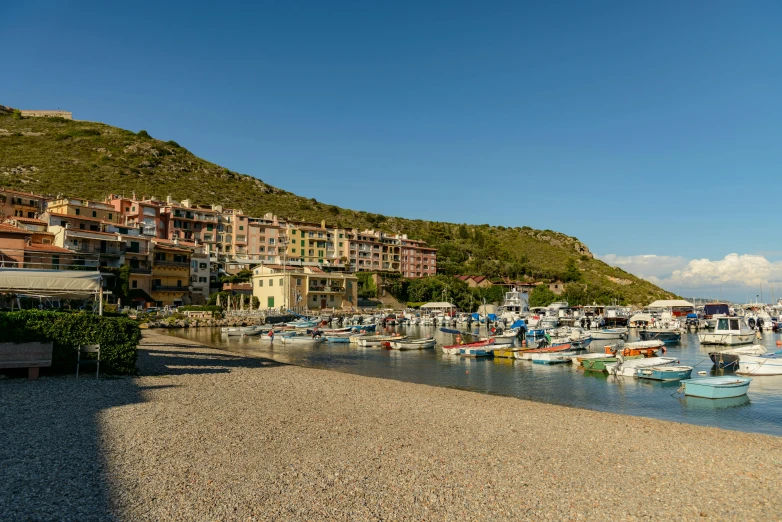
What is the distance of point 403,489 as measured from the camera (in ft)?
29.2

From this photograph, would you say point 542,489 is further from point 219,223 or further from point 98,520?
point 219,223

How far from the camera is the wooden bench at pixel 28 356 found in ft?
52.4

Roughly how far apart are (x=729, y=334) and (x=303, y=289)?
59.2m

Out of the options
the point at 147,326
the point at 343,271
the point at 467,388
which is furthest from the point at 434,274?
the point at 467,388

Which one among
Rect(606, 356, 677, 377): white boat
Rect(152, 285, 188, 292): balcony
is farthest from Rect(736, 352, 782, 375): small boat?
Rect(152, 285, 188, 292): balcony

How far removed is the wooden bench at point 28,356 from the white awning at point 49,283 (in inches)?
116

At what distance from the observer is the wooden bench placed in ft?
52.4

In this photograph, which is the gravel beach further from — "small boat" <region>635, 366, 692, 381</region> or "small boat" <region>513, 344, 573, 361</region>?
"small boat" <region>513, 344, 573, 361</region>

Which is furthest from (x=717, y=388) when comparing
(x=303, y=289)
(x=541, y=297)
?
(x=541, y=297)

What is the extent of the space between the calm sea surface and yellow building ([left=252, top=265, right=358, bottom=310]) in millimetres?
35634

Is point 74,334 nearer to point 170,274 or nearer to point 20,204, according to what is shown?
point 170,274

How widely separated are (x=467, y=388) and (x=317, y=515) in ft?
61.8

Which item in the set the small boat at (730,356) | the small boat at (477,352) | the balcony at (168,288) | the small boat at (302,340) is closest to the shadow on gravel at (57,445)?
the small boat at (477,352)

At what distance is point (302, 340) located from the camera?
164 ft
